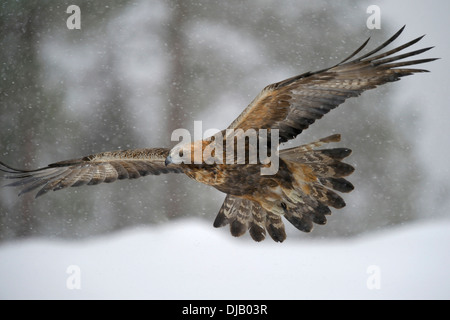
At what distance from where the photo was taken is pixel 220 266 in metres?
3.40

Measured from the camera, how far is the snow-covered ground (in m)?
3.27

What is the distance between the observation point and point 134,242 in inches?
137

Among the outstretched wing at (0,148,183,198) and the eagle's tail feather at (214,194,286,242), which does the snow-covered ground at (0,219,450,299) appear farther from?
the outstretched wing at (0,148,183,198)

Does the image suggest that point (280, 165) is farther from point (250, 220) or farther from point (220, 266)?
point (220, 266)

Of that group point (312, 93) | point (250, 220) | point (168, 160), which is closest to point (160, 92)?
point (250, 220)

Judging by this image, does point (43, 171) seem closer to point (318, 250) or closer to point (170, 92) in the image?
point (170, 92)

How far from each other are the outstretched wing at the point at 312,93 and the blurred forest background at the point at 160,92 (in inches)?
55.6

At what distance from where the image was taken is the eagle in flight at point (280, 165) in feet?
6.11

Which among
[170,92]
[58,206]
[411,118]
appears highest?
[170,92]

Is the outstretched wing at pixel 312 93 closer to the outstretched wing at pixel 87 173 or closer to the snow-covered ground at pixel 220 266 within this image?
the outstretched wing at pixel 87 173

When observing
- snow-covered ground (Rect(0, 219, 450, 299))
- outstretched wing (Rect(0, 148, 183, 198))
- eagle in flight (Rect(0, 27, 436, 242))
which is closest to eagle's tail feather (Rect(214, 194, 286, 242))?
eagle in flight (Rect(0, 27, 436, 242))

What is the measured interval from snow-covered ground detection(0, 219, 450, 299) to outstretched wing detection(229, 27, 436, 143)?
5.10ft

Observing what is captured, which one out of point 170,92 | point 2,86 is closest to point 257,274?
point 170,92
